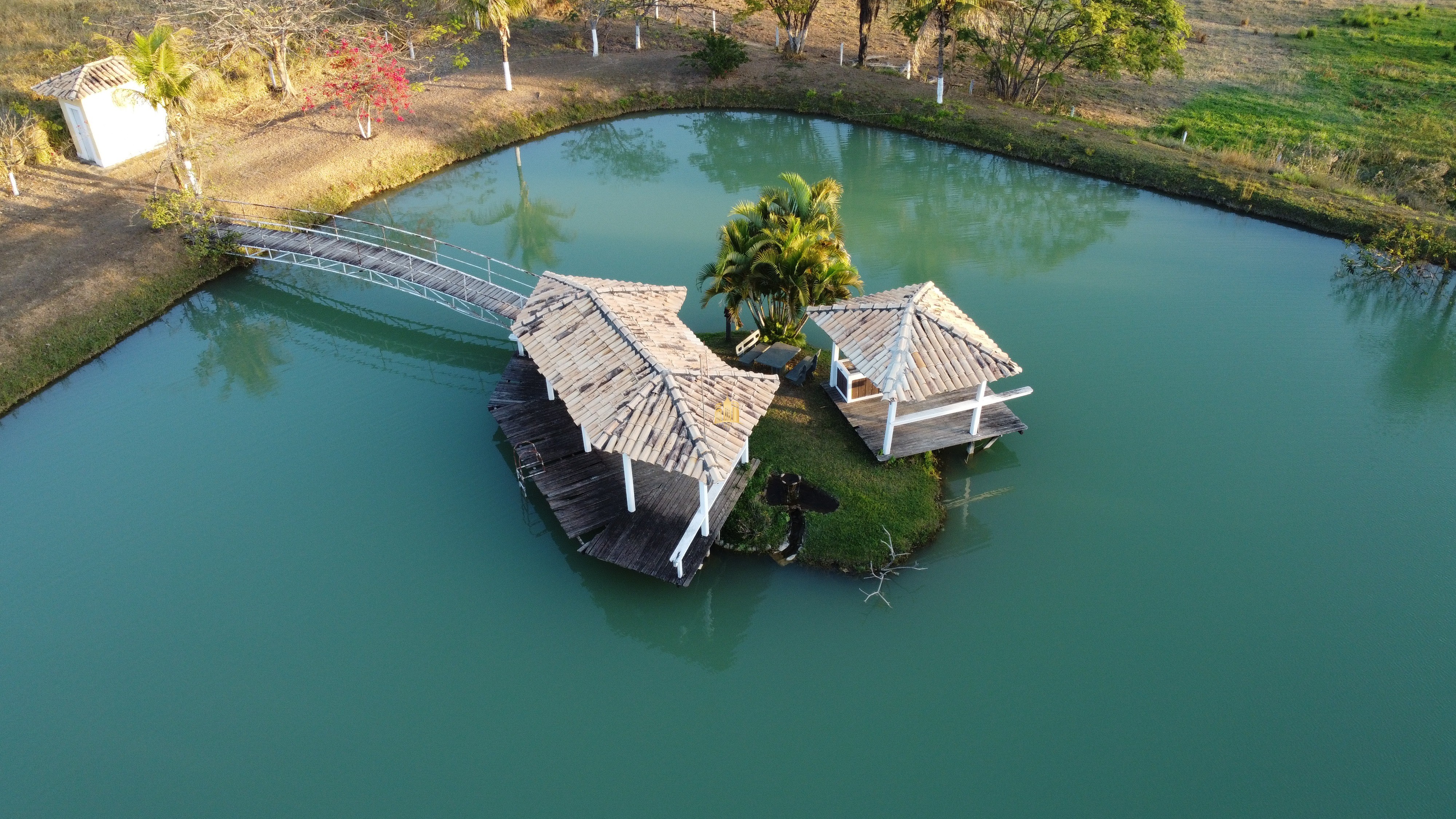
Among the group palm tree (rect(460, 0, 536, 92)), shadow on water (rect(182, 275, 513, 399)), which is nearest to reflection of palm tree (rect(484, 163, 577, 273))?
shadow on water (rect(182, 275, 513, 399))

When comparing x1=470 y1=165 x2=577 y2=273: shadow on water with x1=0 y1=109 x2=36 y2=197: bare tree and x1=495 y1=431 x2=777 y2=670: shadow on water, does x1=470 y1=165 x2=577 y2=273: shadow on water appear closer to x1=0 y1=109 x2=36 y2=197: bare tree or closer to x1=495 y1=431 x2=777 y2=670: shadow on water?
x1=495 y1=431 x2=777 y2=670: shadow on water

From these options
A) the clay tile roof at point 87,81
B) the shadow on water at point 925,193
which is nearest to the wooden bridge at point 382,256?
the clay tile roof at point 87,81

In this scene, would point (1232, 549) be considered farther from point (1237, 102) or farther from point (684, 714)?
point (1237, 102)

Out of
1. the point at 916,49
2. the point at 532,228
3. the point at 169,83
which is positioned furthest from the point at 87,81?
the point at 916,49

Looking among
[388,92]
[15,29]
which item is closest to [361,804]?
[388,92]

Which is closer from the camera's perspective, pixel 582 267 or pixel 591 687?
pixel 591 687

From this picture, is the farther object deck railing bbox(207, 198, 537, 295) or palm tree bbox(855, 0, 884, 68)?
palm tree bbox(855, 0, 884, 68)

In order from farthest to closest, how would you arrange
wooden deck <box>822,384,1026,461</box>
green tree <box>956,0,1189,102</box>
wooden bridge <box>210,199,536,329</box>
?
1. green tree <box>956,0,1189,102</box>
2. wooden bridge <box>210,199,536,329</box>
3. wooden deck <box>822,384,1026,461</box>
